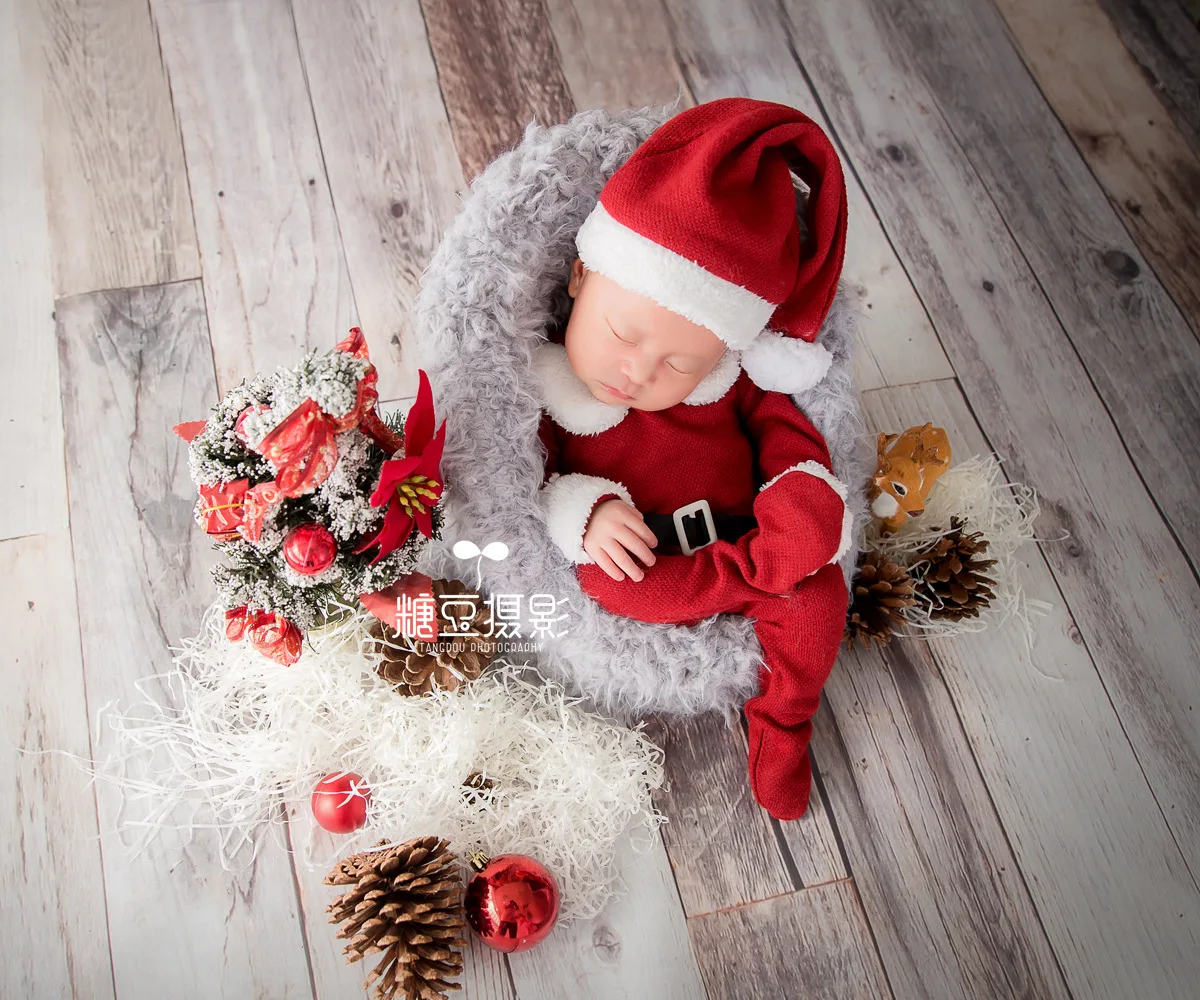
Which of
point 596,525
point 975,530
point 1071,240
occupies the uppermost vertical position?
point 596,525

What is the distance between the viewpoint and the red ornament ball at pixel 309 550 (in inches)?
32.9

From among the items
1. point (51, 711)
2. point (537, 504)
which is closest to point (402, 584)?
point (537, 504)

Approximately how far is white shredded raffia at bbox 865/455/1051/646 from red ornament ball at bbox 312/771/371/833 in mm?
768

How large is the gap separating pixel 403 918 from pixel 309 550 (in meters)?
0.42

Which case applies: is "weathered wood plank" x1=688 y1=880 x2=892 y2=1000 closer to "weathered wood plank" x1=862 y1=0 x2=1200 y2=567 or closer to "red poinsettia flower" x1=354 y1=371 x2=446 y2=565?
"red poinsettia flower" x1=354 y1=371 x2=446 y2=565

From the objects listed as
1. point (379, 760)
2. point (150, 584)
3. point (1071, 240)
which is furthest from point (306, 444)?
point (1071, 240)

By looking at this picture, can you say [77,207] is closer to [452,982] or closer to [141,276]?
[141,276]

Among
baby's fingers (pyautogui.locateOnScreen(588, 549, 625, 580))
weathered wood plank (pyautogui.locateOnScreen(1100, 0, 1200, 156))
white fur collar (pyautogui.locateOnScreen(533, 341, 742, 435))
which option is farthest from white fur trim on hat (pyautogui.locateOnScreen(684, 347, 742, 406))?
weathered wood plank (pyautogui.locateOnScreen(1100, 0, 1200, 156))

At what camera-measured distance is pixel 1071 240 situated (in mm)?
→ 1589

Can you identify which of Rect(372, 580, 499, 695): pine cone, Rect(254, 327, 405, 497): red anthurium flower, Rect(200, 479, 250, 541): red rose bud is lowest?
Rect(372, 580, 499, 695): pine cone

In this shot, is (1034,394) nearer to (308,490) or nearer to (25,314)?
(308,490)

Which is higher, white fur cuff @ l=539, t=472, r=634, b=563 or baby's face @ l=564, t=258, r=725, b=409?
baby's face @ l=564, t=258, r=725, b=409

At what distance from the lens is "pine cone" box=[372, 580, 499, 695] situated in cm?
107

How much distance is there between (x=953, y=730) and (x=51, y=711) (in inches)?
48.1
